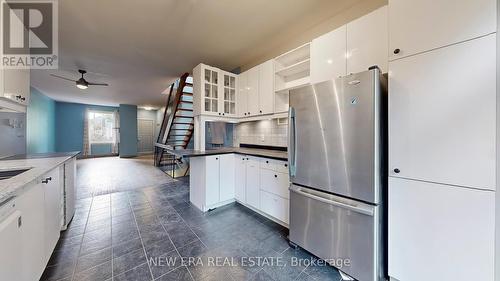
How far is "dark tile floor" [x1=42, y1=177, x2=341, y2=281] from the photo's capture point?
1470mm

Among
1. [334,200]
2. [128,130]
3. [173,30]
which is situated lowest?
[334,200]

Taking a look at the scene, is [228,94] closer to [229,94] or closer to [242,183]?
[229,94]

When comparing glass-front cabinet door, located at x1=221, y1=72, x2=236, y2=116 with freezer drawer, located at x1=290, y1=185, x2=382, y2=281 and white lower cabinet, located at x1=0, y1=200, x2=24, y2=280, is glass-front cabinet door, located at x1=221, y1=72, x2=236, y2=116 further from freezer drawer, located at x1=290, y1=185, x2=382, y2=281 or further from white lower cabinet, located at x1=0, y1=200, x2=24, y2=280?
white lower cabinet, located at x1=0, y1=200, x2=24, y2=280

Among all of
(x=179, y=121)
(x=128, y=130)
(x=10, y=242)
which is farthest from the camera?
(x=128, y=130)

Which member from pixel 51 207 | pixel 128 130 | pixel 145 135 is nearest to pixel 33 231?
pixel 51 207

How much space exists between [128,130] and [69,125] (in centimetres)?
246

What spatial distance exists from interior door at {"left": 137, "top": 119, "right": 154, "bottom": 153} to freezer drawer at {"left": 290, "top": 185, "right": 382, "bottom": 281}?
33.4 ft

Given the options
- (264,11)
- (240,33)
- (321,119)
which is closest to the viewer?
(321,119)

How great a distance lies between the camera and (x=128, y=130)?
853 cm

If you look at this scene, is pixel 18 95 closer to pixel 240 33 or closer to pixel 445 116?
pixel 240 33

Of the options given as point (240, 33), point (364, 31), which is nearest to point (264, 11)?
point (240, 33)

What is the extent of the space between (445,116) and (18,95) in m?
3.48

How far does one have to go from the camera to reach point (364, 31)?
165 centimetres

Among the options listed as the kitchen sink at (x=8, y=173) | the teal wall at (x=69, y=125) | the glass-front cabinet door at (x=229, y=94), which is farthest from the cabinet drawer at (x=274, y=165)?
the teal wall at (x=69, y=125)
